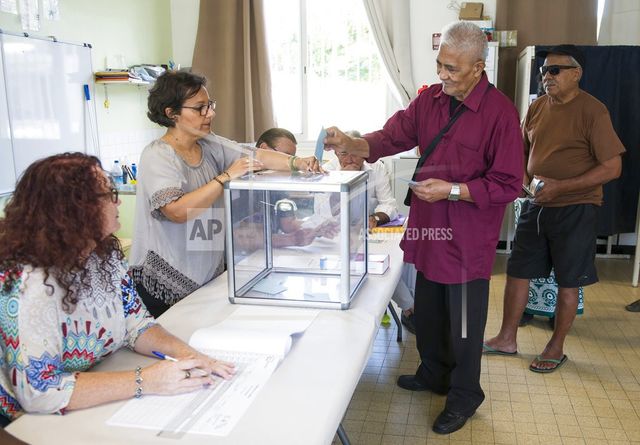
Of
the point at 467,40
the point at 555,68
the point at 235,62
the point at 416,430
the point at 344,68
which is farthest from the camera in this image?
the point at 344,68

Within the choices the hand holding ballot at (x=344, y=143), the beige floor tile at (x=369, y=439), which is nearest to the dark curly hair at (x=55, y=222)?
the hand holding ballot at (x=344, y=143)

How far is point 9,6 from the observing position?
324 centimetres

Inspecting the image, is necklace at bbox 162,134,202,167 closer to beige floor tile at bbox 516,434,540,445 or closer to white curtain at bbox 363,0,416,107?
beige floor tile at bbox 516,434,540,445

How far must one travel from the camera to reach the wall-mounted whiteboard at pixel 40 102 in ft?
10.7

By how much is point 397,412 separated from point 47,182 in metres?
1.75

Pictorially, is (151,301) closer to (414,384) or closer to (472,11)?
(414,384)

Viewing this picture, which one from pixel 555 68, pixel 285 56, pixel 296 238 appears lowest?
pixel 296 238

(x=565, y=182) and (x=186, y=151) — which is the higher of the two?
(x=186, y=151)

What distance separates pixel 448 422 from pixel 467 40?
1424 mm

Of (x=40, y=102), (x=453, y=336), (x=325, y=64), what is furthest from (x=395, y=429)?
(x=325, y=64)

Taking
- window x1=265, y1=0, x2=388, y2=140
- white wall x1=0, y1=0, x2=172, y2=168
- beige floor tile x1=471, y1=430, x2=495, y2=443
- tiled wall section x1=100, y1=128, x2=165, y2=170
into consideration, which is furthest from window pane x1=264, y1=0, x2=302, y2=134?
beige floor tile x1=471, y1=430, x2=495, y2=443

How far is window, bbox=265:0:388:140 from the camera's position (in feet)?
16.8

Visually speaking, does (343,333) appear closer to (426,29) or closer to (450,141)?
(450,141)

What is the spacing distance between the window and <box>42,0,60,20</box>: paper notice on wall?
1.93 metres
